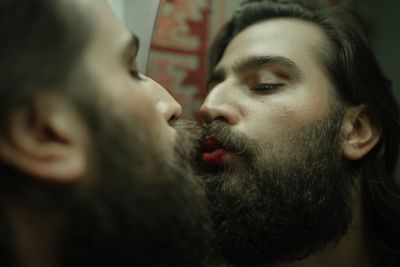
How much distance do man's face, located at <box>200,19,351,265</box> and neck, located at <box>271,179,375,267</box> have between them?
0.19 ft

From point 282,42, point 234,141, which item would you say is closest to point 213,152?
point 234,141

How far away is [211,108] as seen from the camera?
3.15 feet

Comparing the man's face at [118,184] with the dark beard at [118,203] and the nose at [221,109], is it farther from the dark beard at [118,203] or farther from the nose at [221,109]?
the nose at [221,109]

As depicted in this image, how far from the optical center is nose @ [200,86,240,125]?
94 centimetres

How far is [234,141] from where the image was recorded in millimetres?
912

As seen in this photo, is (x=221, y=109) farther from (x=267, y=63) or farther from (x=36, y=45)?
(x=36, y=45)

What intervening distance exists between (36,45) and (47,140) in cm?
12

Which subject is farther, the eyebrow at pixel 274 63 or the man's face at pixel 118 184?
the eyebrow at pixel 274 63

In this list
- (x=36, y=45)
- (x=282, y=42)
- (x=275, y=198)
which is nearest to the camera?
(x=36, y=45)

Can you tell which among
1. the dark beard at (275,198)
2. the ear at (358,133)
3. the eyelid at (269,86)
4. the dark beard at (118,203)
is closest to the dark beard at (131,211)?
the dark beard at (118,203)

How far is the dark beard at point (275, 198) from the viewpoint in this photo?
35.5 inches

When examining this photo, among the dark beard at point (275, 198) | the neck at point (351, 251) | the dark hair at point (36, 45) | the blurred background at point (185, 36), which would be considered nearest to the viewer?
the dark hair at point (36, 45)

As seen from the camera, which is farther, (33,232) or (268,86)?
(268,86)

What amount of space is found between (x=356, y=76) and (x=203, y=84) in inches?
17.9
